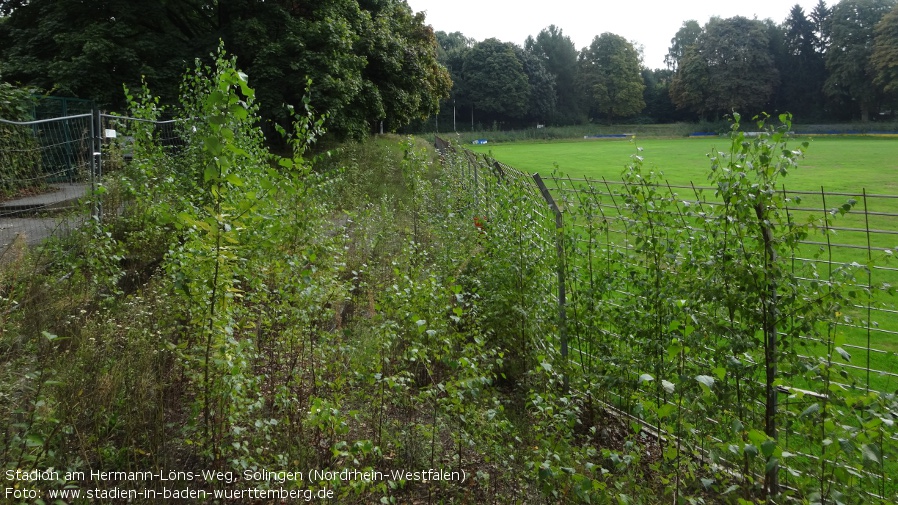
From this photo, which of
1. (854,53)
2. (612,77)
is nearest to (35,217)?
(854,53)

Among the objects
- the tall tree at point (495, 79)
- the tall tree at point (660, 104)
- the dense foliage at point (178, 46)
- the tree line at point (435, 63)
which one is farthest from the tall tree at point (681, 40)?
the dense foliage at point (178, 46)

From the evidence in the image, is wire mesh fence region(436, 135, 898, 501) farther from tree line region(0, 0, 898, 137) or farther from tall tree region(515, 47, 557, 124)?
tall tree region(515, 47, 557, 124)

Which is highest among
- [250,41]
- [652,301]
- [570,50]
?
[570,50]

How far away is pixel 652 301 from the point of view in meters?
3.99

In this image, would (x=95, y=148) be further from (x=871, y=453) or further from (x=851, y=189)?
(x=851, y=189)

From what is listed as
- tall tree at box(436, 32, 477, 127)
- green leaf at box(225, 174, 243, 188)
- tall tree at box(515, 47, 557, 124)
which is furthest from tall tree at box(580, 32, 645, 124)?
green leaf at box(225, 174, 243, 188)

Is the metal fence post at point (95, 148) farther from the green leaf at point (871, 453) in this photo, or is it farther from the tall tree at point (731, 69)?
the tall tree at point (731, 69)

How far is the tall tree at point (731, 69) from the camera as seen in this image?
67.4m

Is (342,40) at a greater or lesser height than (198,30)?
lesser

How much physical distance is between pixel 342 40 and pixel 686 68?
63.4 m

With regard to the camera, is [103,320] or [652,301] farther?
[103,320]

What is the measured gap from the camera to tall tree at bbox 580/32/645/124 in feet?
258

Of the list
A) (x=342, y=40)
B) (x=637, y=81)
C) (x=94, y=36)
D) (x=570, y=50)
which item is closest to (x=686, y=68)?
(x=637, y=81)

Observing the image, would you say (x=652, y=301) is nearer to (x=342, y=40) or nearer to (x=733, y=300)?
(x=733, y=300)
